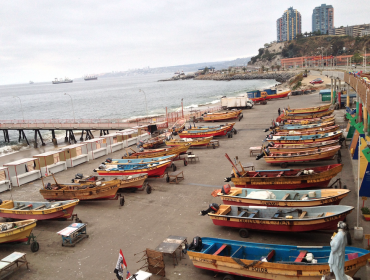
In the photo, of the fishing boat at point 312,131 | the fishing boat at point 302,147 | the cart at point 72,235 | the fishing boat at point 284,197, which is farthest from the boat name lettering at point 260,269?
the fishing boat at point 312,131

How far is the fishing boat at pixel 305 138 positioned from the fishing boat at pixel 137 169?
9.69 meters

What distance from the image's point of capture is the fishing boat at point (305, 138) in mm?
23617

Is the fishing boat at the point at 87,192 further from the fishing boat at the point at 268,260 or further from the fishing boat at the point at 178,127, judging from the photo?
the fishing boat at the point at 178,127

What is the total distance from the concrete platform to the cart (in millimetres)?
270

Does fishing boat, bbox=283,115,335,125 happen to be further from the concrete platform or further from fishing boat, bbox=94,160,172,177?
fishing boat, bbox=94,160,172,177

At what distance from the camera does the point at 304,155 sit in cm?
2102

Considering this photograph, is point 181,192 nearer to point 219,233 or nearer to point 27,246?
point 219,233

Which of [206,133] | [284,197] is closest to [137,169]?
[284,197]

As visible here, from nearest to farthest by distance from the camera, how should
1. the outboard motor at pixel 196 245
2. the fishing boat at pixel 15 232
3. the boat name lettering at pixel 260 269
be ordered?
1. the boat name lettering at pixel 260 269
2. the outboard motor at pixel 196 245
3. the fishing boat at pixel 15 232

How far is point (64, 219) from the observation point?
1620 cm

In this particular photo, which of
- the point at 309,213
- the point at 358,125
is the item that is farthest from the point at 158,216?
the point at 358,125

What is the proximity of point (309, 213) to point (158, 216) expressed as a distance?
7.36 meters

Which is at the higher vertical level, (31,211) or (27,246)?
(31,211)

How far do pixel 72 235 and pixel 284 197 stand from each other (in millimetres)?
9832
